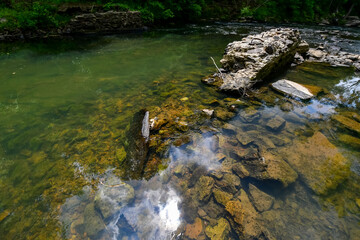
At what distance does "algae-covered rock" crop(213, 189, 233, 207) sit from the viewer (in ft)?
7.98

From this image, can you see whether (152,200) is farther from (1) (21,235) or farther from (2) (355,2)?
(2) (355,2)

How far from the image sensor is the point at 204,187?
8.61ft

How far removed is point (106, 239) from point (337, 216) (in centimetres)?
295

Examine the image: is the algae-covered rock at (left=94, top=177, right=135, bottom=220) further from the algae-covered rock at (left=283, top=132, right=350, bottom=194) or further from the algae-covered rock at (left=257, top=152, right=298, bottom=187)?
the algae-covered rock at (left=283, top=132, right=350, bottom=194)

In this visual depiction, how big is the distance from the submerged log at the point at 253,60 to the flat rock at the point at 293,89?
57cm

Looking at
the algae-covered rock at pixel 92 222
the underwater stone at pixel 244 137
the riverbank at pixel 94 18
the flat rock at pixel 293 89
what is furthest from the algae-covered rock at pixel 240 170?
the riverbank at pixel 94 18

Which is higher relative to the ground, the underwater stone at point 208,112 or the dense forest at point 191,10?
the dense forest at point 191,10

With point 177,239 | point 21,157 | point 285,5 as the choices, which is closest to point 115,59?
point 21,157

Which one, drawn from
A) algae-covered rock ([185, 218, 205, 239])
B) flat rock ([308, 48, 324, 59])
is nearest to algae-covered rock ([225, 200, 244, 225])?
algae-covered rock ([185, 218, 205, 239])

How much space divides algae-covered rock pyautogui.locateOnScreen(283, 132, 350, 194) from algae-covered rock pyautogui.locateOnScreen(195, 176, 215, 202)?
4.66ft

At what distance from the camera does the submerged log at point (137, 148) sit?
9.36 feet

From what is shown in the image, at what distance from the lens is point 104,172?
9.49ft

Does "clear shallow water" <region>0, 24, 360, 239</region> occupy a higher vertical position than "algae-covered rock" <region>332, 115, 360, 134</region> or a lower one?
lower

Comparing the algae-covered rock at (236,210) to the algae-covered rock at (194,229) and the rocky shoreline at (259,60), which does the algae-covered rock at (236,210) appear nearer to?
the algae-covered rock at (194,229)
